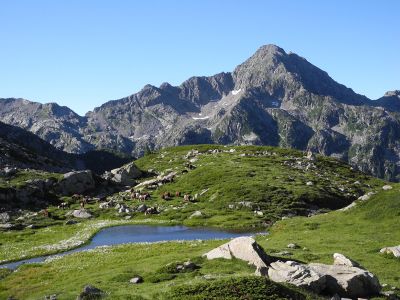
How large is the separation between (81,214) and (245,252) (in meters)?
61.6

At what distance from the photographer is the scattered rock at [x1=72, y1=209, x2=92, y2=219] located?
88.5 m

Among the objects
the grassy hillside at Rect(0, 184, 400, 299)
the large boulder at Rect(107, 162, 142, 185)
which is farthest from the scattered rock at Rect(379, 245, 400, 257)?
the large boulder at Rect(107, 162, 142, 185)

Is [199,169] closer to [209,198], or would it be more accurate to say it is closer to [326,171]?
[209,198]

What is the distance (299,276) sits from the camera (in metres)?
28.3

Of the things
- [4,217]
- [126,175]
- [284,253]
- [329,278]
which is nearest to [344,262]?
[329,278]

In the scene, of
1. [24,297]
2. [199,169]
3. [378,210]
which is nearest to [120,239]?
[24,297]

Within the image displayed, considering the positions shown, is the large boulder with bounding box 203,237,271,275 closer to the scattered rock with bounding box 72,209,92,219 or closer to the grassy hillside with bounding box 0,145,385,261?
the grassy hillside with bounding box 0,145,385,261

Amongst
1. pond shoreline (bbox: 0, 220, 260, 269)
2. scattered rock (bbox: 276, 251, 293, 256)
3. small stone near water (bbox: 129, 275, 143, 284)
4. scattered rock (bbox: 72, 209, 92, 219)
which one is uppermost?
small stone near water (bbox: 129, 275, 143, 284)

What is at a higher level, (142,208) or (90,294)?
(90,294)

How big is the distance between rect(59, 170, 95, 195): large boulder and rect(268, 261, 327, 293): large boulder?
89.7 m

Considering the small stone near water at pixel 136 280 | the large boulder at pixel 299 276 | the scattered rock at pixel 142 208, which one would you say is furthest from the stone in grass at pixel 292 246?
the scattered rock at pixel 142 208

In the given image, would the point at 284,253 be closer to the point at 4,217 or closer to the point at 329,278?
the point at 329,278

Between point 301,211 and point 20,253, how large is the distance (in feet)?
165

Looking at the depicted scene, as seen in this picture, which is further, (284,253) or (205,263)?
(284,253)
